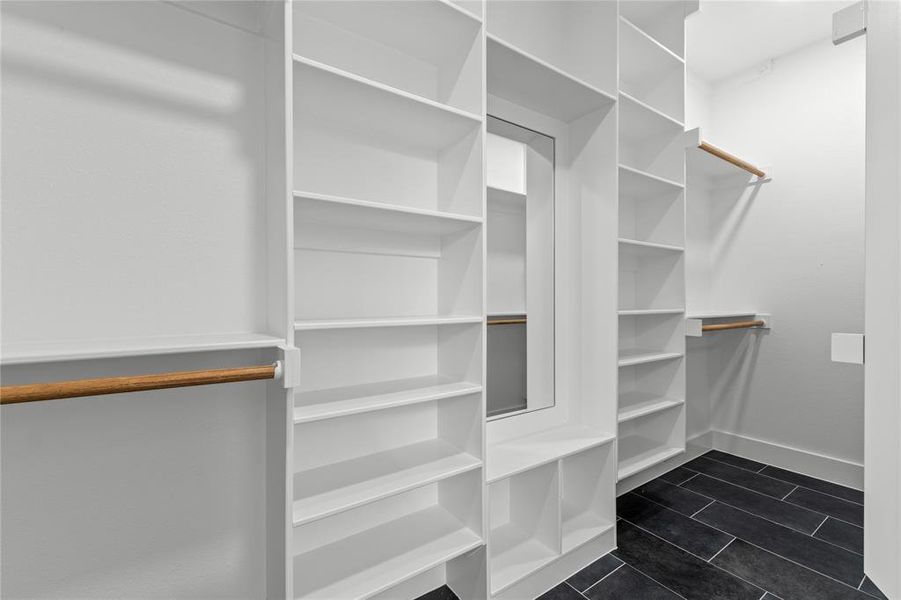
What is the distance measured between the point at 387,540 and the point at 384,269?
0.99 m

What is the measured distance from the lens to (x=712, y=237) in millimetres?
3258

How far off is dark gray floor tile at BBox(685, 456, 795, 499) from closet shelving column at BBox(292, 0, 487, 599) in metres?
2.01

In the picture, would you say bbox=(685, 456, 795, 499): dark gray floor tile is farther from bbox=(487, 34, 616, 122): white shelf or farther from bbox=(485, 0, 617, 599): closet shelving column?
bbox=(487, 34, 616, 122): white shelf

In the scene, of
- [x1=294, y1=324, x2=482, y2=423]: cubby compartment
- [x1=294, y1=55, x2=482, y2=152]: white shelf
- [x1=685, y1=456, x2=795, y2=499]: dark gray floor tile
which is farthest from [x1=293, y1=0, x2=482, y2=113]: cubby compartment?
[x1=685, y1=456, x2=795, y2=499]: dark gray floor tile

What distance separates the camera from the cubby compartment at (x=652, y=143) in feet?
7.49

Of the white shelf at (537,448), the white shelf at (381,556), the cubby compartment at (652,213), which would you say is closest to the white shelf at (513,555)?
the white shelf at (381,556)

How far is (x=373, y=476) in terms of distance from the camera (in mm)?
1398

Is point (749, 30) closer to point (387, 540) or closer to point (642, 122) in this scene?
point (642, 122)

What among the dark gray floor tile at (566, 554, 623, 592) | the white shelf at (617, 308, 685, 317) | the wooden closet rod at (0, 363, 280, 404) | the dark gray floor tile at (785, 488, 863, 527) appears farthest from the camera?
the dark gray floor tile at (785, 488, 863, 527)

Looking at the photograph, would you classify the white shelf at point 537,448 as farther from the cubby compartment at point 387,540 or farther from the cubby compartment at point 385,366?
the cubby compartment at point 385,366

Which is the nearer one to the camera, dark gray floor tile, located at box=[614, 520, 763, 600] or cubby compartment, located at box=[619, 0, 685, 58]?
dark gray floor tile, located at box=[614, 520, 763, 600]

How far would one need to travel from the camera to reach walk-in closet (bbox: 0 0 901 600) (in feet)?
3.48

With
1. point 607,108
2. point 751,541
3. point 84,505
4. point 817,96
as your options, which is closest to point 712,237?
point 817,96

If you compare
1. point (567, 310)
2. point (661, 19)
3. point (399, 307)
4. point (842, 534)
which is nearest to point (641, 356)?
point (567, 310)
